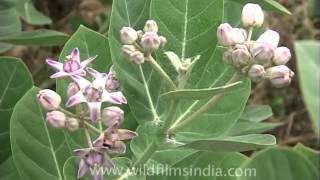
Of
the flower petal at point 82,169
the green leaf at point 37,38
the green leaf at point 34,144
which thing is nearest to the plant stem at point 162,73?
the flower petal at point 82,169

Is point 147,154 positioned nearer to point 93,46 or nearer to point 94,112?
point 94,112

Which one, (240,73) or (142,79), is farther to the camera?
(142,79)

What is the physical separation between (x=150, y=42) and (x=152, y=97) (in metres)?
0.20

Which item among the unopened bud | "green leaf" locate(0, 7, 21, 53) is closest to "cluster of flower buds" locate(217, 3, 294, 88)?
the unopened bud

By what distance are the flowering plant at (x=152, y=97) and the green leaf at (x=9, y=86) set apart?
13 centimetres

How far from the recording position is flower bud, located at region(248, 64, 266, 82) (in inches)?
49.6

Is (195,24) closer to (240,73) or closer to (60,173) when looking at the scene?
(240,73)

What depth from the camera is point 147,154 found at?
1.43m

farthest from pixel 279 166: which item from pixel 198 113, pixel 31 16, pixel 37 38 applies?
pixel 31 16

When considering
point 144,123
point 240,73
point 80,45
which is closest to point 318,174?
point 240,73

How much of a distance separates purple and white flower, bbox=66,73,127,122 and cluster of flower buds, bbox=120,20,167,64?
73mm

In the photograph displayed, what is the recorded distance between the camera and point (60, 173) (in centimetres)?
160

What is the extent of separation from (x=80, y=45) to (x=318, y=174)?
0.60 meters

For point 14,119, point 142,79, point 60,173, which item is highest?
point 142,79
